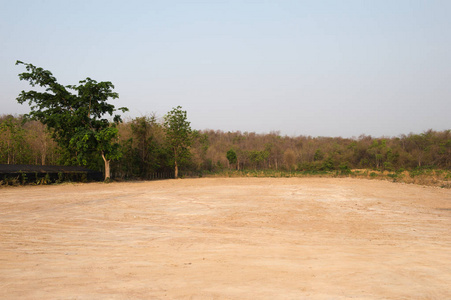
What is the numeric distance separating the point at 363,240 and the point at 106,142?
16676 millimetres

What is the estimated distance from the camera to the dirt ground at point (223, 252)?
317 centimetres

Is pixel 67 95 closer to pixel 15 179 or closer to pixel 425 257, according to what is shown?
pixel 15 179

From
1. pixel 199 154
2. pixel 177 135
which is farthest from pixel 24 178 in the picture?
pixel 199 154

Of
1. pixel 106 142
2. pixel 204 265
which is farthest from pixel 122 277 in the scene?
pixel 106 142

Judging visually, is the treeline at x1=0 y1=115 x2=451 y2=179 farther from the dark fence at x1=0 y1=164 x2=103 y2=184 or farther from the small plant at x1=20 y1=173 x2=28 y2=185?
the small plant at x1=20 y1=173 x2=28 y2=185

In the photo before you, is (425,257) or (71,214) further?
(71,214)

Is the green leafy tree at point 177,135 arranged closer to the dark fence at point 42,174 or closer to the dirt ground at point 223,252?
the dark fence at point 42,174

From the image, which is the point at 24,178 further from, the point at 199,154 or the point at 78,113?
the point at 199,154

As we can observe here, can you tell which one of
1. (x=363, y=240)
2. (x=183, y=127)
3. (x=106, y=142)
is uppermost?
(x=183, y=127)

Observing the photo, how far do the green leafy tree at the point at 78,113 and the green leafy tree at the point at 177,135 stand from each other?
5.45 m

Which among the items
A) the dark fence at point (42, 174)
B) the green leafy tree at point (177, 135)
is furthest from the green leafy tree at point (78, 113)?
the green leafy tree at point (177, 135)

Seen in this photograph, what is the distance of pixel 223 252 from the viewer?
4723mm

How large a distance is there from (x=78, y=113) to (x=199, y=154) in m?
15.0

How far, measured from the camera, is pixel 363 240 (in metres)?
5.68
